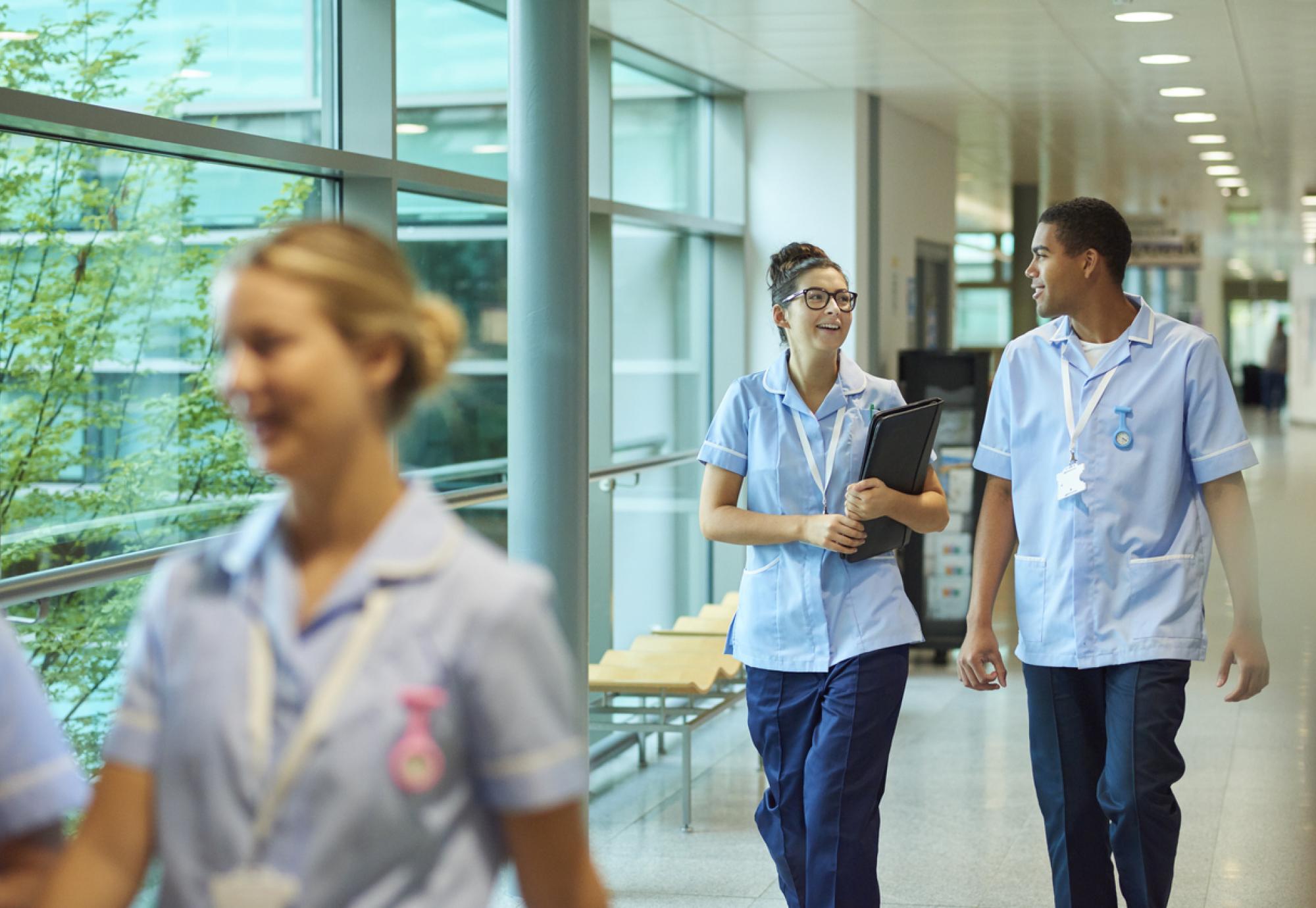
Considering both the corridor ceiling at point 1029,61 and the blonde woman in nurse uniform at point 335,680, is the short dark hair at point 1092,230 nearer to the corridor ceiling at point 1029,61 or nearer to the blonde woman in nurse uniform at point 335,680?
the blonde woman in nurse uniform at point 335,680

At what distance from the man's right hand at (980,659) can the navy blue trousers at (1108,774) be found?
8 centimetres

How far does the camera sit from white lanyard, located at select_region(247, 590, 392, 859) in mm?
1143

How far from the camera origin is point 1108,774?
342cm

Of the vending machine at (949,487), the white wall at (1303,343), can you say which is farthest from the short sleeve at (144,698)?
the white wall at (1303,343)

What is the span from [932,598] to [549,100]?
5515 millimetres

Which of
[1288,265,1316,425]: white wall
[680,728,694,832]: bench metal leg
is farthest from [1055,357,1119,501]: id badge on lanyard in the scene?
[1288,265,1316,425]: white wall

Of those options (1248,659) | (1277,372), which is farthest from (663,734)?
(1277,372)

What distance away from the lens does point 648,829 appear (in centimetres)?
535

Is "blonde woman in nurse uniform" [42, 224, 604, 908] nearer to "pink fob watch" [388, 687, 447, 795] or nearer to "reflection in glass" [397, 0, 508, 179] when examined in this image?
"pink fob watch" [388, 687, 447, 795]

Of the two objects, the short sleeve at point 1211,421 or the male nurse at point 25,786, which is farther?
the short sleeve at point 1211,421

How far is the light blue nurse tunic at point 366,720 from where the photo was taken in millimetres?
1148

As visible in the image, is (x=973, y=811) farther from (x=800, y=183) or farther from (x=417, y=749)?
(x=417, y=749)

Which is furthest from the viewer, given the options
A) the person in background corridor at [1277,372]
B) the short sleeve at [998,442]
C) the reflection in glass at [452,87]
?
the person in background corridor at [1277,372]

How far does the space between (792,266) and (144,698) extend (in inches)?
102
